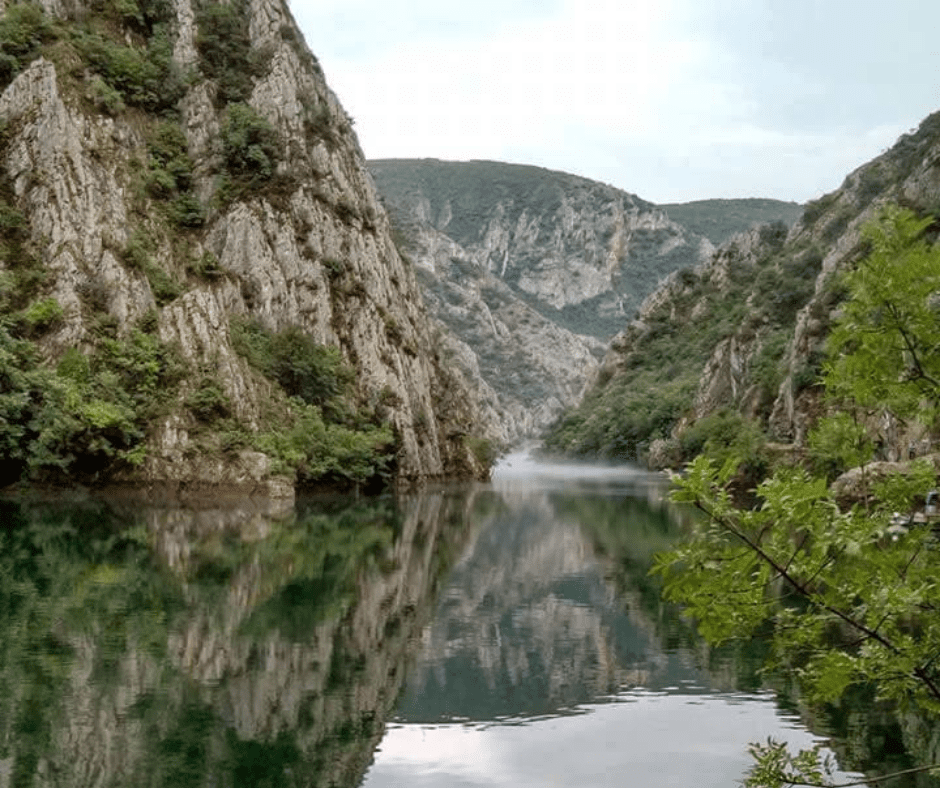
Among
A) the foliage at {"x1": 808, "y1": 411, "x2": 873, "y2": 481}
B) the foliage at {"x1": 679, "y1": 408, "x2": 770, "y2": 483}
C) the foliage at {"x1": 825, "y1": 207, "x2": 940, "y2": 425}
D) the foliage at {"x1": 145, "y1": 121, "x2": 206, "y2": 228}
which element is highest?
the foliage at {"x1": 145, "y1": 121, "x2": 206, "y2": 228}

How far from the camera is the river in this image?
1402 cm

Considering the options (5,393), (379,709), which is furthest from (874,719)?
(5,393)

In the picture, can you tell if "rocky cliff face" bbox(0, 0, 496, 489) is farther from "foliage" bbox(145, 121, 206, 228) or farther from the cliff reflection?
the cliff reflection

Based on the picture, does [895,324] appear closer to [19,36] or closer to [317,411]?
[317,411]

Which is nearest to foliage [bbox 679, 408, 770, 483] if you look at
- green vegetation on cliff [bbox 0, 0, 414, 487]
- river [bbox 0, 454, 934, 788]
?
green vegetation on cliff [bbox 0, 0, 414, 487]

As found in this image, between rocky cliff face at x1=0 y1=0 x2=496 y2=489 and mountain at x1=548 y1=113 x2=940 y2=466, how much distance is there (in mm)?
31285

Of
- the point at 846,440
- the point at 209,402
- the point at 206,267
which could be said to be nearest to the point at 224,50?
the point at 206,267

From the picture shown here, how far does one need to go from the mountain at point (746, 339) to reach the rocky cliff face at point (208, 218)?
3129 cm

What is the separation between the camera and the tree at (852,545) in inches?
251

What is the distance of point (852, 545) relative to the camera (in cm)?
595

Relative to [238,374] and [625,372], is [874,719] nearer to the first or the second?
[238,374]

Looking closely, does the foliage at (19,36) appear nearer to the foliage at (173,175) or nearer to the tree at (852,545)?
the foliage at (173,175)

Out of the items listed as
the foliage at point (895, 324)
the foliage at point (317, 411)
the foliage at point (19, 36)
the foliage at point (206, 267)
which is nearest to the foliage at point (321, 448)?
the foliage at point (317, 411)

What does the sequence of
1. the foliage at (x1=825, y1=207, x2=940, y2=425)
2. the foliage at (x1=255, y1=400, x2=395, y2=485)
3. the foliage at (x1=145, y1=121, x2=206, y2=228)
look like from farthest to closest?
the foliage at (x1=145, y1=121, x2=206, y2=228), the foliage at (x1=255, y1=400, x2=395, y2=485), the foliage at (x1=825, y1=207, x2=940, y2=425)
